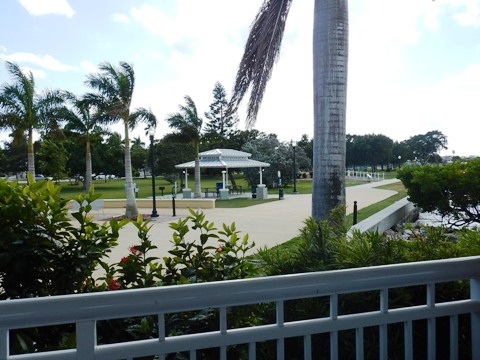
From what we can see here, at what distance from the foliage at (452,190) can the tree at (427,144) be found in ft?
220

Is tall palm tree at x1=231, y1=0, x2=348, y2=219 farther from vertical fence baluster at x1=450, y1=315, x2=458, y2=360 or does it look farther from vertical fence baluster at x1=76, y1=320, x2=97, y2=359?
vertical fence baluster at x1=76, y1=320, x2=97, y2=359

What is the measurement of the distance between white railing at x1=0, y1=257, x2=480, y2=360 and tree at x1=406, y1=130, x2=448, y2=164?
77.8 m

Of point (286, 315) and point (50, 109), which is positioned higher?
point (50, 109)

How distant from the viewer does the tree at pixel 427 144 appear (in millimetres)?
77250

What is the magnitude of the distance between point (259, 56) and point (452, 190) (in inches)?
294

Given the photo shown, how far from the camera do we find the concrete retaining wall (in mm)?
10196

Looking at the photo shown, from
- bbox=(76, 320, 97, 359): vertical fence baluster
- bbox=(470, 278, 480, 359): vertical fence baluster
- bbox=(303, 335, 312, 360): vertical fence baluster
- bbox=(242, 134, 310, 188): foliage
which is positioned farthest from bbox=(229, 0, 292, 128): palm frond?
bbox=(242, 134, 310, 188): foliage

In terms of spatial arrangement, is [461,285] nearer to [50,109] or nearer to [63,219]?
[63,219]

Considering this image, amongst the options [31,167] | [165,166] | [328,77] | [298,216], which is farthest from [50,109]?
[165,166]

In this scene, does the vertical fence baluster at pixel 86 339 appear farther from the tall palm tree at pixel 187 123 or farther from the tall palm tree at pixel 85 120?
the tall palm tree at pixel 187 123

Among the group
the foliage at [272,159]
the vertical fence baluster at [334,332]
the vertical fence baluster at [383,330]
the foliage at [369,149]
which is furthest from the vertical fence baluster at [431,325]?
the foliage at [369,149]

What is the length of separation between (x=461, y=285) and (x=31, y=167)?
75.0ft

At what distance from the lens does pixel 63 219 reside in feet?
7.76

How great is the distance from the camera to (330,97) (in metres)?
5.50
